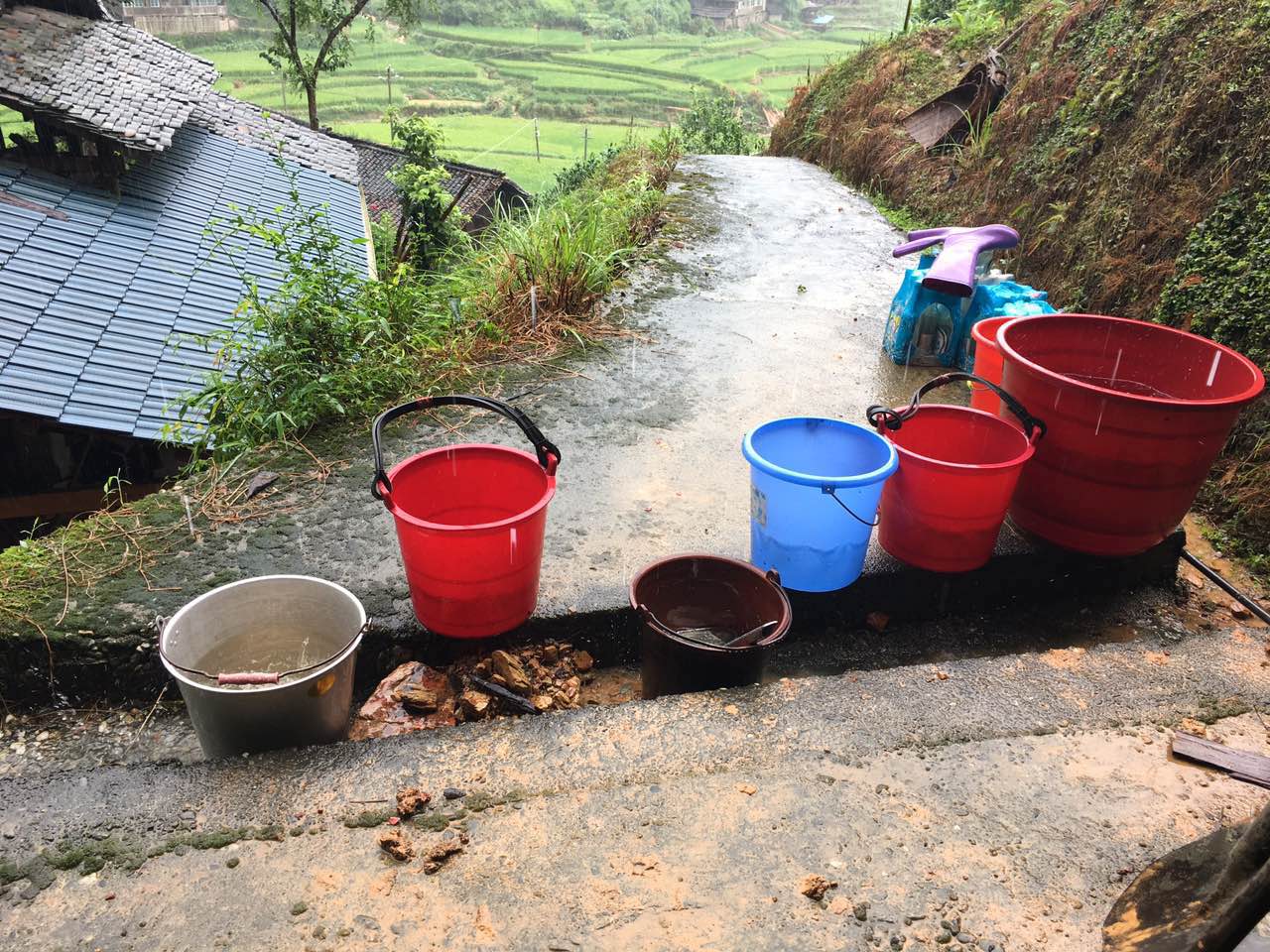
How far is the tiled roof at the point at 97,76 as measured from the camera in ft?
32.3

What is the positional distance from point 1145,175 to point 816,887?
4234 millimetres

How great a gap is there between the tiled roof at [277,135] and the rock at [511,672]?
1398cm

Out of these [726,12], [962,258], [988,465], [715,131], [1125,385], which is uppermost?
[726,12]

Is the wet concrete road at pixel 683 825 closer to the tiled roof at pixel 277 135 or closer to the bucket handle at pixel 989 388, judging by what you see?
the bucket handle at pixel 989 388

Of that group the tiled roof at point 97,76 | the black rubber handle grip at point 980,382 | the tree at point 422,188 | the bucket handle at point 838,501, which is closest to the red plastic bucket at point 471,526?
the bucket handle at point 838,501

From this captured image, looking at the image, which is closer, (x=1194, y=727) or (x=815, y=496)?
(x=1194, y=727)

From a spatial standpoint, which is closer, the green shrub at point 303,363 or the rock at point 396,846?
the rock at point 396,846

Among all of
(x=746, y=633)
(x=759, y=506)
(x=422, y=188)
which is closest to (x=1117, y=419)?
(x=759, y=506)

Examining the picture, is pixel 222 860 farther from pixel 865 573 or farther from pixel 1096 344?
pixel 1096 344

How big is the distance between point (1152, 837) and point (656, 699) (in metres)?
1.14

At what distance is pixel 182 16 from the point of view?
145 ft

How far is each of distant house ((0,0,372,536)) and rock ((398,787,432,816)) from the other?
353 centimetres

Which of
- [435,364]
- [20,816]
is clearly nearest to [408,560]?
[20,816]

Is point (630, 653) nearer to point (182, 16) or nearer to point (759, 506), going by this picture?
point (759, 506)
